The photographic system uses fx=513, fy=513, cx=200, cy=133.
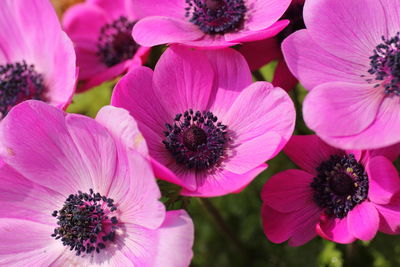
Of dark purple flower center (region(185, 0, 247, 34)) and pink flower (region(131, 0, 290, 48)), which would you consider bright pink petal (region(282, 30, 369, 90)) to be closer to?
pink flower (region(131, 0, 290, 48))

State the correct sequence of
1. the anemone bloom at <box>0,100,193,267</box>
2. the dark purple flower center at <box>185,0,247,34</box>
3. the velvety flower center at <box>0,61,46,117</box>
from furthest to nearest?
the velvety flower center at <box>0,61,46,117</box> → the dark purple flower center at <box>185,0,247,34</box> → the anemone bloom at <box>0,100,193,267</box>

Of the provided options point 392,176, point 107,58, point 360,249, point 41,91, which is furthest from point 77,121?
point 360,249

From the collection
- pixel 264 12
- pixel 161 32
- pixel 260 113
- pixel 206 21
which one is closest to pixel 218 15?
pixel 206 21

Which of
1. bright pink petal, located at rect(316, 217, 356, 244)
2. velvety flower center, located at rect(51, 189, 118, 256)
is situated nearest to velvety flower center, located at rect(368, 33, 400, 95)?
bright pink petal, located at rect(316, 217, 356, 244)

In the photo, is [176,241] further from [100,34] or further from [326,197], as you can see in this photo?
[100,34]

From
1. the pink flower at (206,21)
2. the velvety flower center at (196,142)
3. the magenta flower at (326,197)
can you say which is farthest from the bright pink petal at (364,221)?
the pink flower at (206,21)
